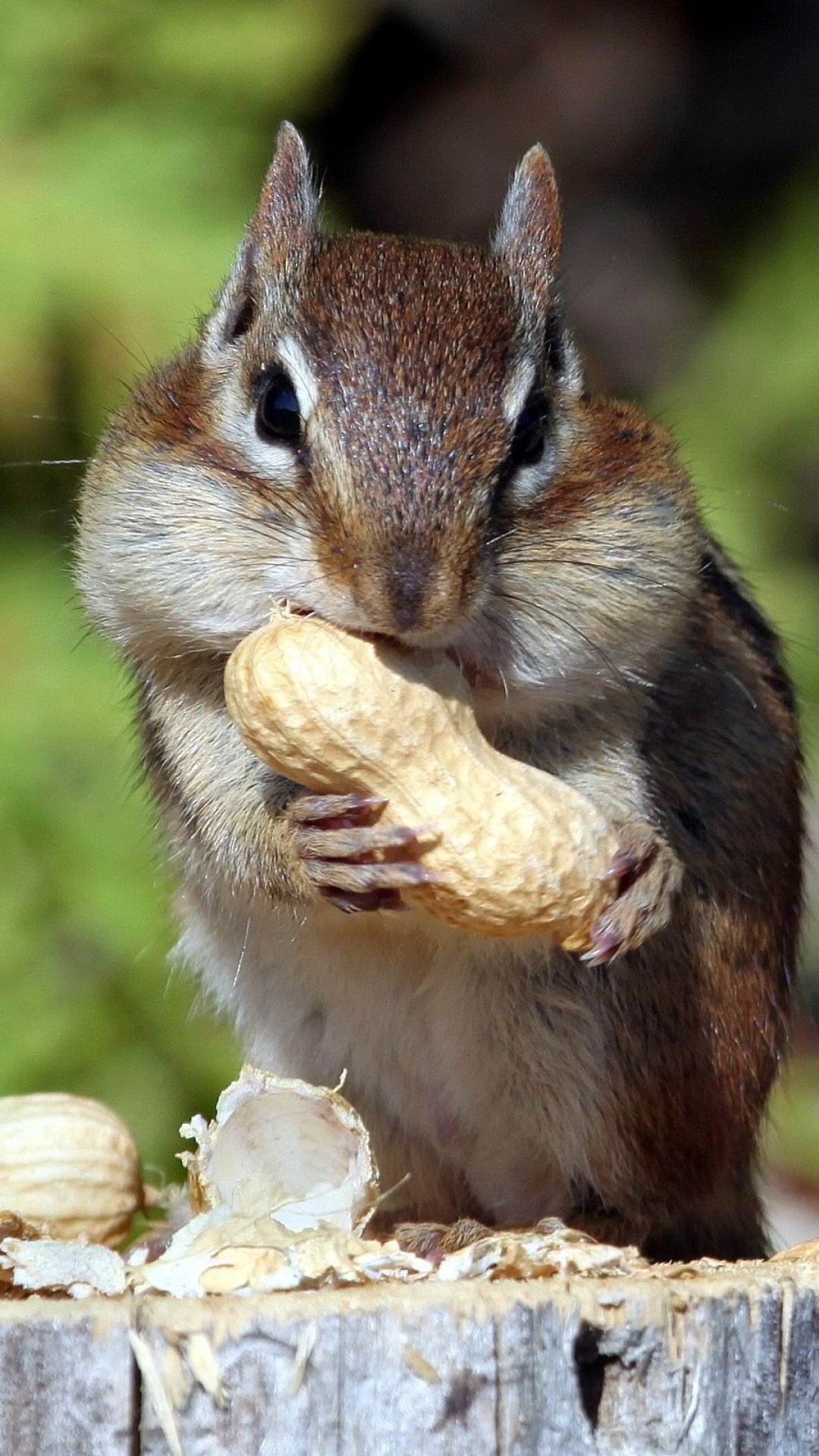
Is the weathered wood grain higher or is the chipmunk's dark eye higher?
the chipmunk's dark eye

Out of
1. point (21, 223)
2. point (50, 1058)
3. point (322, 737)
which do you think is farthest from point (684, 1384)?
point (21, 223)

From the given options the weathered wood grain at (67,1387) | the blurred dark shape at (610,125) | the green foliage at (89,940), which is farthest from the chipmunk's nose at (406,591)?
the blurred dark shape at (610,125)

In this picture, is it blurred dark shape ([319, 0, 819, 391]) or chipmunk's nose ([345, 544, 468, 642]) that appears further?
blurred dark shape ([319, 0, 819, 391])

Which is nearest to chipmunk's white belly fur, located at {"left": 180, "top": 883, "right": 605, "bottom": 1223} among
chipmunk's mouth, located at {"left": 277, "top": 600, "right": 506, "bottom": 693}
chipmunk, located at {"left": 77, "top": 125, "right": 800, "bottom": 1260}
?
chipmunk, located at {"left": 77, "top": 125, "right": 800, "bottom": 1260}

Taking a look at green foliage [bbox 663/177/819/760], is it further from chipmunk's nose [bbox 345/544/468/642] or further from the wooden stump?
Answer: the wooden stump

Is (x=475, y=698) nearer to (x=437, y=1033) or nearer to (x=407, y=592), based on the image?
(x=407, y=592)

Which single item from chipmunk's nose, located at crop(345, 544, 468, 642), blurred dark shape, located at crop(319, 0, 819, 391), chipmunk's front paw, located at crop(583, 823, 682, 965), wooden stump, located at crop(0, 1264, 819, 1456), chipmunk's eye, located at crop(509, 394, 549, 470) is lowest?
wooden stump, located at crop(0, 1264, 819, 1456)

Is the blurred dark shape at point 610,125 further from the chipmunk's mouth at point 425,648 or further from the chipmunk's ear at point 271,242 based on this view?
the chipmunk's mouth at point 425,648
